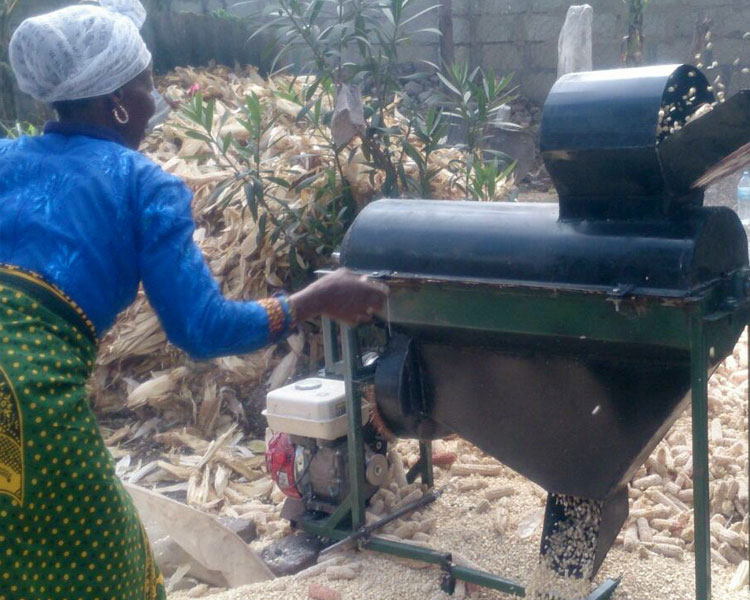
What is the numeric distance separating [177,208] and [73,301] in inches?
11.9

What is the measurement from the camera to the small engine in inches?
157

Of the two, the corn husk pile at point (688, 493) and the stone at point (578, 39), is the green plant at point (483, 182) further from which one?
the corn husk pile at point (688, 493)

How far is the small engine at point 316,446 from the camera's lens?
13.1 feet

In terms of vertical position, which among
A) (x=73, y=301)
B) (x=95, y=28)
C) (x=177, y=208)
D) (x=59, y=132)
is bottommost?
(x=73, y=301)

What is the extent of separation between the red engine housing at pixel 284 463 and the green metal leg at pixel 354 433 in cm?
31

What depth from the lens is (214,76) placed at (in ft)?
32.5

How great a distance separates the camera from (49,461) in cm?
192

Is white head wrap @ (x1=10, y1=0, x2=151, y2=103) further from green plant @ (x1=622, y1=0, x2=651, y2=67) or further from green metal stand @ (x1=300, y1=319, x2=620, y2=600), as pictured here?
green plant @ (x1=622, y1=0, x2=651, y2=67)

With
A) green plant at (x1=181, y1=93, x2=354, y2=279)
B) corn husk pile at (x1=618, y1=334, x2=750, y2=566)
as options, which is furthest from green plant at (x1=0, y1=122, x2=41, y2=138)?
corn husk pile at (x1=618, y1=334, x2=750, y2=566)

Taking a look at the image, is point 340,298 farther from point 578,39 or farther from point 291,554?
point 578,39

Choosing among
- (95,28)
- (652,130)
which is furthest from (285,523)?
(95,28)

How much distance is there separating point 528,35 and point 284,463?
28.7ft

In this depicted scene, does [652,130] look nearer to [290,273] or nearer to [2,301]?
[2,301]

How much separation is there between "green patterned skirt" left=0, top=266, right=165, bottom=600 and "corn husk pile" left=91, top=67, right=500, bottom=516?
3.12 meters
